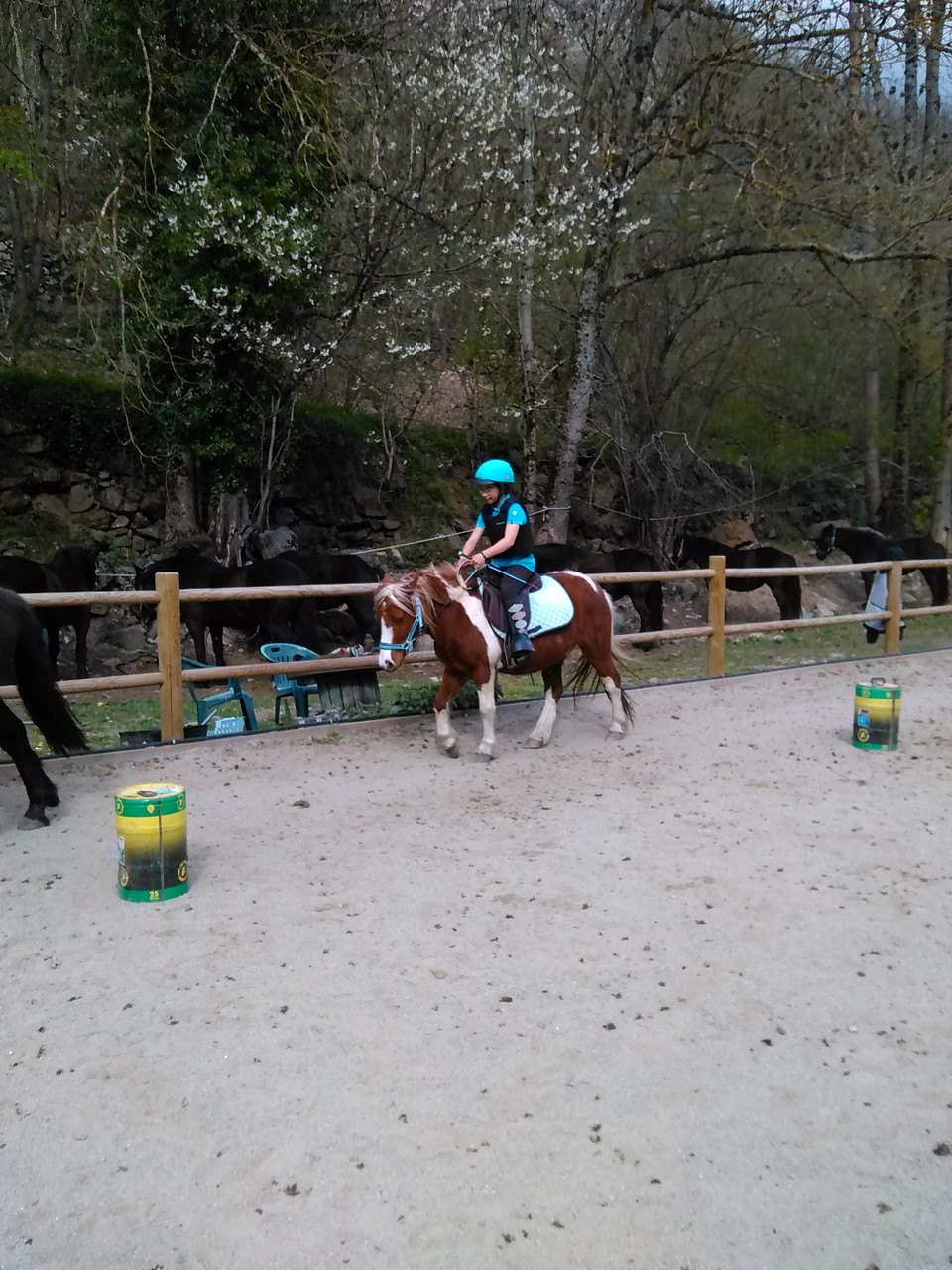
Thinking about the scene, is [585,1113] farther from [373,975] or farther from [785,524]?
A: [785,524]

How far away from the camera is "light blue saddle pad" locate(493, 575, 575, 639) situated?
690 cm

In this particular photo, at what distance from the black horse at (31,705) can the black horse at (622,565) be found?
892 cm

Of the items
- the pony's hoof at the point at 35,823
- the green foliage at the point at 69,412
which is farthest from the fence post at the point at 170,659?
the green foliage at the point at 69,412

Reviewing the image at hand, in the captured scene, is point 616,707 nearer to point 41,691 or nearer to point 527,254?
point 41,691

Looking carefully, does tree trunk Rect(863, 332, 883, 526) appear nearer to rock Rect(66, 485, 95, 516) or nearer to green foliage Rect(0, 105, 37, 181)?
rock Rect(66, 485, 95, 516)

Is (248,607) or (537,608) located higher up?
(537,608)

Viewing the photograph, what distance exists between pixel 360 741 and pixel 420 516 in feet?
38.7

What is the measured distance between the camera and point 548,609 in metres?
6.98

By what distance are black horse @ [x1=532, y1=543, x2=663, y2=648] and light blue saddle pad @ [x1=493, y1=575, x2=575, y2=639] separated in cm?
676

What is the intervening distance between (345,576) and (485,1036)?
9.84 m

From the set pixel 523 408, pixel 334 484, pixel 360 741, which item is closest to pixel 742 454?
pixel 523 408

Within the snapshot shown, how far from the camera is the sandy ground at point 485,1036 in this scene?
240 centimetres

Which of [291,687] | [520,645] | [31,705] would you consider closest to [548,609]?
[520,645]

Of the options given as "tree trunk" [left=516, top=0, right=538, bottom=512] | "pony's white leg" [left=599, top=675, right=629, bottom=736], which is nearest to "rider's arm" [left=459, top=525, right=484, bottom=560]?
"pony's white leg" [left=599, top=675, right=629, bottom=736]
